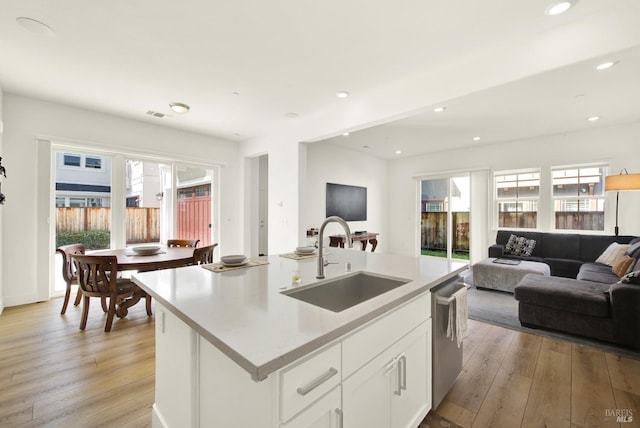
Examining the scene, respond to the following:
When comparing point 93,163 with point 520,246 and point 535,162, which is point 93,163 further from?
point 535,162

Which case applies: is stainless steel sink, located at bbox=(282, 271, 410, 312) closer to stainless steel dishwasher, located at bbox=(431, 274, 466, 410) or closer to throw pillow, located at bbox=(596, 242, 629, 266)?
stainless steel dishwasher, located at bbox=(431, 274, 466, 410)

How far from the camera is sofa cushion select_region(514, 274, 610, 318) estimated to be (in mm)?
2506

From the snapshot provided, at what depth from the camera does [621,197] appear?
4.53 meters

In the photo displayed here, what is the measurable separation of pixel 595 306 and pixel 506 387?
4.55ft

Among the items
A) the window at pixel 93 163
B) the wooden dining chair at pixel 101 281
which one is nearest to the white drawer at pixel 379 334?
the wooden dining chair at pixel 101 281

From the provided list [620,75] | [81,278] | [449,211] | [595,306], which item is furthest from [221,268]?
[449,211]

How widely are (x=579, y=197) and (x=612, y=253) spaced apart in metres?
1.42

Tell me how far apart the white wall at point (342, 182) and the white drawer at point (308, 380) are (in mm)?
3520

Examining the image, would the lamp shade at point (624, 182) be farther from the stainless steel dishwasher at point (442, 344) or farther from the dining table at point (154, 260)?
the dining table at point (154, 260)

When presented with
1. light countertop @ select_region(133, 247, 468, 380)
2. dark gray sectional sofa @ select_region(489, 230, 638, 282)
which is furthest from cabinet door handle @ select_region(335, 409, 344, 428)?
dark gray sectional sofa @ select_region(489, 230, 638, 282)

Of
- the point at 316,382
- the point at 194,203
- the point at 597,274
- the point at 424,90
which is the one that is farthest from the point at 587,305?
the point at 194,203

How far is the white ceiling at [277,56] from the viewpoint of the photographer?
2.01 m

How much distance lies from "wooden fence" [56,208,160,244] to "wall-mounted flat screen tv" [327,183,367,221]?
327 centimetres

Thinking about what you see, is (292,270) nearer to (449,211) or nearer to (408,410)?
(408,410)
